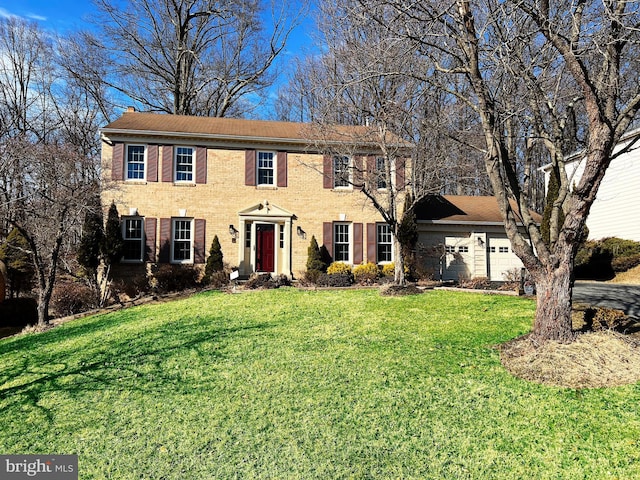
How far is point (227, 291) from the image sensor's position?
13.5m

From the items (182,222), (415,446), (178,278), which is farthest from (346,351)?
(182,222)

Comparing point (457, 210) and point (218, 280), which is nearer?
point (218, 280)

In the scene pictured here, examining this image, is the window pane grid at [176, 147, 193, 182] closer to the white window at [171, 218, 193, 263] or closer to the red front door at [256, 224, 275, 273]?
the white window at [171, 218, 193, 263]

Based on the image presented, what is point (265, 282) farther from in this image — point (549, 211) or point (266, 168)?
point (549, 211)

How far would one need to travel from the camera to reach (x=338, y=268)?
1576cm

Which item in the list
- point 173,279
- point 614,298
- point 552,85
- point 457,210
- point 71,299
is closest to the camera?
point 552,85

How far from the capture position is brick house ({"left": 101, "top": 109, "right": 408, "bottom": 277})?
15648 mm

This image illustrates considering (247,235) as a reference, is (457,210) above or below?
above

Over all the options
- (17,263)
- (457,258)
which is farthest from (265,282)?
(17,263)

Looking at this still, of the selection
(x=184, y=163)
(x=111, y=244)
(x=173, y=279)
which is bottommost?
(x=173, y=279)

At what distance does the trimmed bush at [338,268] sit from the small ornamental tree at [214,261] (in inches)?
161

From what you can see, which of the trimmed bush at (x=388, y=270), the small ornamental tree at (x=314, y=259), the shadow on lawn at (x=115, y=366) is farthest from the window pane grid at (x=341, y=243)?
Result: the shadow on lawn at (x=115, y=366)

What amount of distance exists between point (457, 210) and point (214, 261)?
1081 centimetres

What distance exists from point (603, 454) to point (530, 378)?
150 cm
